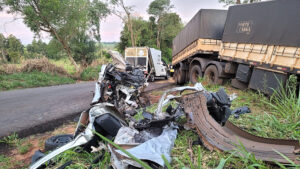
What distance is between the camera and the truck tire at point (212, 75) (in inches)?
238

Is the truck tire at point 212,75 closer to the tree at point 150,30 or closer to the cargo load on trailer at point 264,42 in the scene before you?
the cargo load on trailer at point 264,42

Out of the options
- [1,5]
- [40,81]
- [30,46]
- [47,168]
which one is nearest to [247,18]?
[47,168]

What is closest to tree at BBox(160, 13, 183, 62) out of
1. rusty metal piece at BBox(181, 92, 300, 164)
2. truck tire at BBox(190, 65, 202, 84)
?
truck tire at BBox(190, 65, 202, 84)

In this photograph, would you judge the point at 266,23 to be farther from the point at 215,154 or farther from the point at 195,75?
the point at 215,154

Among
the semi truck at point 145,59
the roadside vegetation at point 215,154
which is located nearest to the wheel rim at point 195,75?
the semi truck at point 145,59

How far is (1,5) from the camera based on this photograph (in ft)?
32.6

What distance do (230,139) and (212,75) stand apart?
5360 millimetres

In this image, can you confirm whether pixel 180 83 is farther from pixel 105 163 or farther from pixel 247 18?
pixel 105 163

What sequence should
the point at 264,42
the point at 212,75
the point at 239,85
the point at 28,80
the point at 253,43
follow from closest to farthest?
the point at 264,42, the point at 253,43, the point at 239,85, the point at 212,75, the point at 28,80

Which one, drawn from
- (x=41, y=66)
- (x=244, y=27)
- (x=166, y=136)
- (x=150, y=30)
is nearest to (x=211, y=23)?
(x=244, y=27)

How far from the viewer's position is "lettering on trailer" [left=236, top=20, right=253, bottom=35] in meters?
4.83

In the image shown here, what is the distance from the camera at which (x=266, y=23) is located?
14.3 feet

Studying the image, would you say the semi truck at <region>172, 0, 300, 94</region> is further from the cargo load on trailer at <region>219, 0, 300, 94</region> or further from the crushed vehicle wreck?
the crushed vehicle wreck

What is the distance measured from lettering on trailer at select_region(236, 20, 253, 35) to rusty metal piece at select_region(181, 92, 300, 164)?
4.06m
